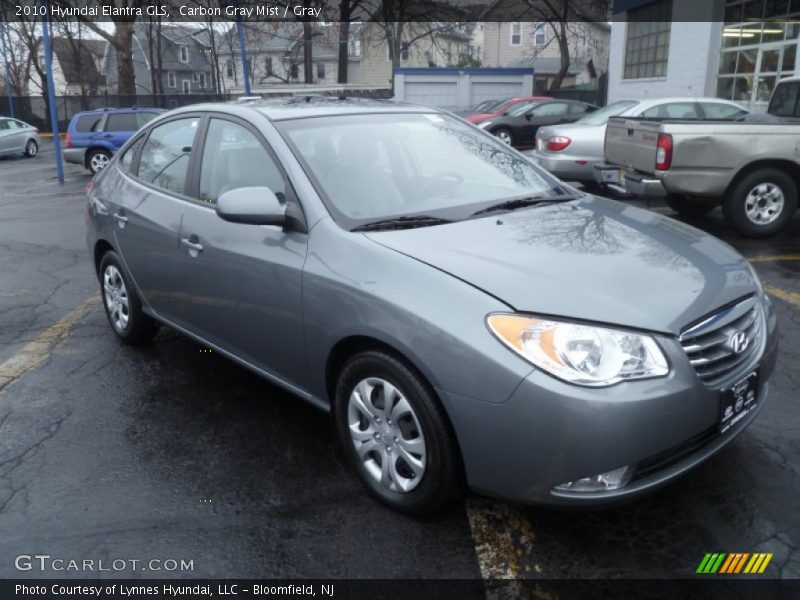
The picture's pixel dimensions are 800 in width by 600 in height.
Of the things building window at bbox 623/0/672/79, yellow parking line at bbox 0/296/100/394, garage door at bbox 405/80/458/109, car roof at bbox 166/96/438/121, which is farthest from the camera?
garage door at bbox 405/80/458/109

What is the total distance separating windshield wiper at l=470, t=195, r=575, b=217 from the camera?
3.38 metres

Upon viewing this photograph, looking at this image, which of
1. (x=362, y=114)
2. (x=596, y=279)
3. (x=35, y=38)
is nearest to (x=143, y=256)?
(x=362, y=114)

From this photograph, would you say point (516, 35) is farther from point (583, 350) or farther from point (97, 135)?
point (583, 350)

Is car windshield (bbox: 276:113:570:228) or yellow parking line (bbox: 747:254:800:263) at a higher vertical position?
car windshield (bbox: 276:113:570:228)

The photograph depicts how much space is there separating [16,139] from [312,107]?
23.5 m

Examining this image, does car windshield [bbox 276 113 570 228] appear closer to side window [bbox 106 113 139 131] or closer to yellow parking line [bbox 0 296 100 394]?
yellow parking line [bbox 0 296 100 394]

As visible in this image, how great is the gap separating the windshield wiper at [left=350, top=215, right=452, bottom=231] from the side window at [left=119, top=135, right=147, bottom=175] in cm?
235

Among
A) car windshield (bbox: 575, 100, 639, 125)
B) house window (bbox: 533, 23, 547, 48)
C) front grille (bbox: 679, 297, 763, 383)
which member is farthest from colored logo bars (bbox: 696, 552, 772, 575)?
house window (bbox: 533, 23, 547, 48)

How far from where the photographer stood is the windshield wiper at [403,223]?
3070 millimetres

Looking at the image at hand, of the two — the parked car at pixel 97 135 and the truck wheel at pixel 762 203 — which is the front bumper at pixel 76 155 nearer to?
the parked car at pixel 97 135

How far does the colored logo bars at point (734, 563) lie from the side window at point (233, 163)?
2.34 meters

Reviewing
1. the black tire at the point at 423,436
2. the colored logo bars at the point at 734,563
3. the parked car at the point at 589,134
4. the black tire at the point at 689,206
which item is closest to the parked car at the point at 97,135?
the parked car at the point at 589,134

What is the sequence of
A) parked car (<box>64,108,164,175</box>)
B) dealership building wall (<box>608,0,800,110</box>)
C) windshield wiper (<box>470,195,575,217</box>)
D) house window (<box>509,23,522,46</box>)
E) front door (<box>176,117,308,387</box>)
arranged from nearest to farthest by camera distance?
front door (<box>176,117,308,387</box>) → windshield wiper (<box>470,195,575,217</box>) → dealership building wall (<box>608,0,800,110</box>) → parked car (<box>64,108,164,175</box>) → house window (<box>509,23,522,46</box>)

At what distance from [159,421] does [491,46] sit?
58295mm
